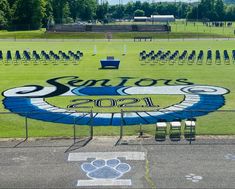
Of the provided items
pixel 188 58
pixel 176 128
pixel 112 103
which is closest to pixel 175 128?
pixel 176 128

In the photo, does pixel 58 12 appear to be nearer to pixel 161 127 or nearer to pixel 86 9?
pixel 86 9

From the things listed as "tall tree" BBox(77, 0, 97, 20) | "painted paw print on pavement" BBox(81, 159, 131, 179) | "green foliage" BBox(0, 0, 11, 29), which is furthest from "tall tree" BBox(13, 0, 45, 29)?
"painted paw print on pavement" BBox(81, 159, 131, 179)

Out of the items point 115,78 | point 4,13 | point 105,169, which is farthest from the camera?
point 4,13

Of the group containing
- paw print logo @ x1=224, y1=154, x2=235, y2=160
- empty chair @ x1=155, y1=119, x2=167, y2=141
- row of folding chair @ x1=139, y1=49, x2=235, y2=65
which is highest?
row of folding chair @ x1=139, y1=49, x2=235, y2=65

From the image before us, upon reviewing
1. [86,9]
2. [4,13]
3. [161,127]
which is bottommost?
[161,127]

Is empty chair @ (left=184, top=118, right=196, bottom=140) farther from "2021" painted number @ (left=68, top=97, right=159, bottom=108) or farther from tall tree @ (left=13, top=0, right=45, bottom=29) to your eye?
tall tree @ (left=13, top=0, right=45, bottom=29)

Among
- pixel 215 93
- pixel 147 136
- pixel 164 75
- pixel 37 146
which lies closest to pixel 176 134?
pixel 147 136

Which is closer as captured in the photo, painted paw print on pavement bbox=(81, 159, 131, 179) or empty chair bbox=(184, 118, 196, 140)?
painted paw print on pavement bbox=(81, 159, 131, 179)

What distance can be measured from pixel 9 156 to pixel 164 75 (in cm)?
1890

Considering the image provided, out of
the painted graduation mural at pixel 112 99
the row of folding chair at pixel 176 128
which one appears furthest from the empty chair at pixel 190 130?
the painted graduation mural at pixel 112 99

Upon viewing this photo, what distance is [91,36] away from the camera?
80.6 metres

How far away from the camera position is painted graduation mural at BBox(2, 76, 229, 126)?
18609 millimetres

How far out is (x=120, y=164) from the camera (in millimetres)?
13117

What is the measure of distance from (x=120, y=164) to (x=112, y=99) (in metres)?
9.71
